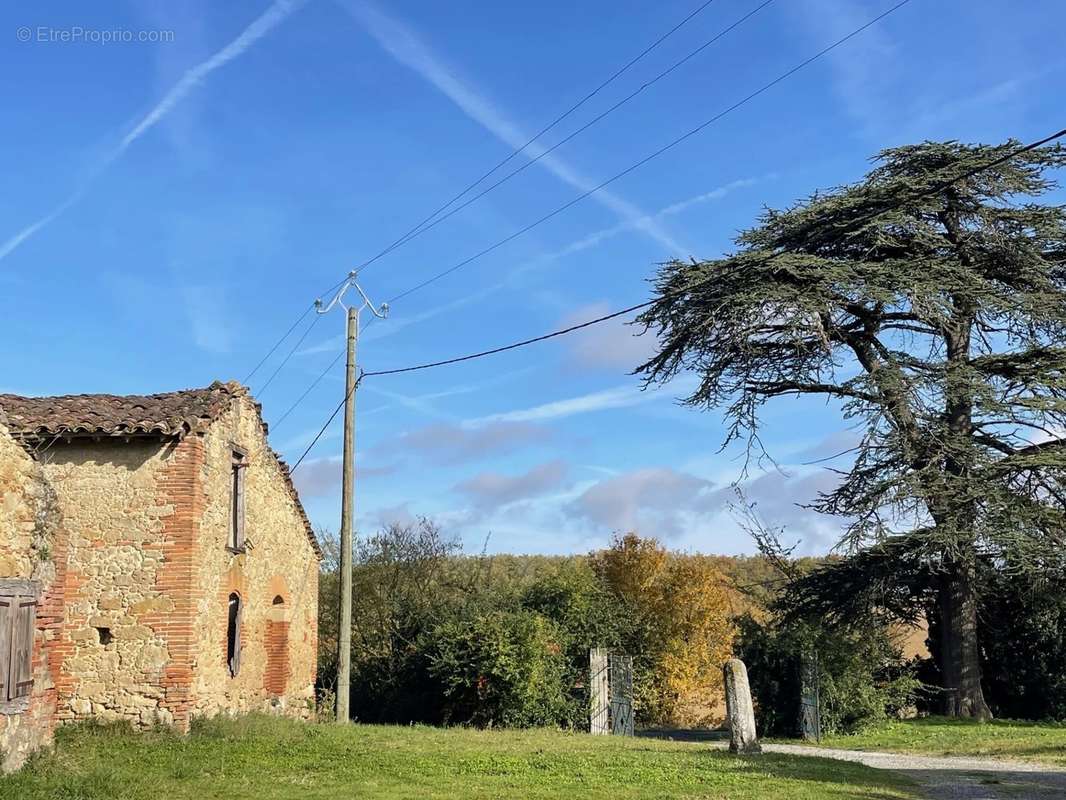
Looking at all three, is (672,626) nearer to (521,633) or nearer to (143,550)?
(521,633)

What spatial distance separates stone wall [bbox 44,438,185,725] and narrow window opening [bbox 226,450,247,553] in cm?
216

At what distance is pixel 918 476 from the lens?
2297cm

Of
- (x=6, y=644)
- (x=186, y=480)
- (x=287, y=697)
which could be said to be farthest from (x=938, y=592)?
(x=6, y=644)

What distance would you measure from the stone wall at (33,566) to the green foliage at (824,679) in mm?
15755

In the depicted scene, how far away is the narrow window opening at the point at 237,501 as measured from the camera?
2072 centimetres

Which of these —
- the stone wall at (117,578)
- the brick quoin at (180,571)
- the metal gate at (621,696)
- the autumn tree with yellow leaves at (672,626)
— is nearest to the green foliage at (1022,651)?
the autumn tree with yellow leaves at (672,626)

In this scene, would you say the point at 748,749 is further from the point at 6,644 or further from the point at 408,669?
the point at 408,669

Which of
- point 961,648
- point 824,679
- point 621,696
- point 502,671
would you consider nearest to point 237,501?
point 502,671

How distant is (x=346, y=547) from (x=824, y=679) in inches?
440

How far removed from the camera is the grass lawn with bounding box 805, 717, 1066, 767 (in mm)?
18750

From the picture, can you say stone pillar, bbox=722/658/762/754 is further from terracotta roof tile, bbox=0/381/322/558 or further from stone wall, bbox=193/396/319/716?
terracotta roof tile, bbox=0/381/322/558

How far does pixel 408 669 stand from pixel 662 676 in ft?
25.8

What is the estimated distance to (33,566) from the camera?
45.7 feet

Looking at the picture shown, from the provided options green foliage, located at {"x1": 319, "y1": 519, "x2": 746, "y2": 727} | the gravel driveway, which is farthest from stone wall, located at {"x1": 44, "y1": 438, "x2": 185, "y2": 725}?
the gravel driveway
